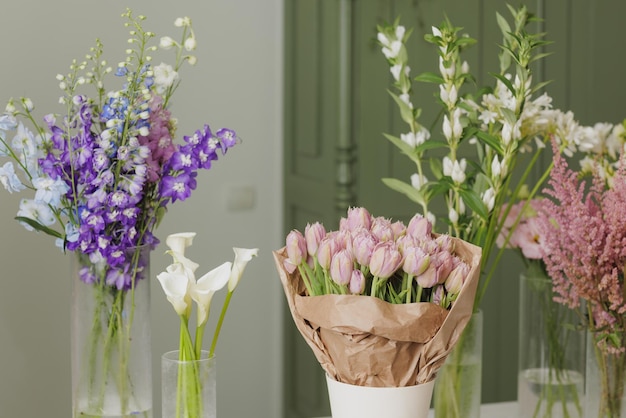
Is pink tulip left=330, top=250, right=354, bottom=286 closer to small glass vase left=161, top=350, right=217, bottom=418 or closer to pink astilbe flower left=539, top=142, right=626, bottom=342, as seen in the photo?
small glass vase left=161, top=350, right=217, bottom=418

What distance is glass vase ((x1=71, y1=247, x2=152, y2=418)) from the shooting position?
4.31 feet

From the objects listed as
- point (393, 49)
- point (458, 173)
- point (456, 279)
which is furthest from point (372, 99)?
point (456, 279)

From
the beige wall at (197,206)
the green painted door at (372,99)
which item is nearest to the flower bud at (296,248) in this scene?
the beige wall at (197,206)

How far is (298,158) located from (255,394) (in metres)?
0.77

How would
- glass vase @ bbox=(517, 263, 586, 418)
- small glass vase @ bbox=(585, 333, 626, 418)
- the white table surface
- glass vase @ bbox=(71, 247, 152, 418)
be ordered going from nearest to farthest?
1. glass vase @ bbox=(71, 247, 152, 418)
2. small glass vase @ bbox=(585, 333, 626, 418)
3. glass vase @ bbox=(517, 263, 586, 418)
4. the white table surface

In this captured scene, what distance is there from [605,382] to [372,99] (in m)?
1.43

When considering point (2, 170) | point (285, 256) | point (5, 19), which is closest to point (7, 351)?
point (5, 19)

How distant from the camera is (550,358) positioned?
153 centimetres

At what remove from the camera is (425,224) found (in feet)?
3.88

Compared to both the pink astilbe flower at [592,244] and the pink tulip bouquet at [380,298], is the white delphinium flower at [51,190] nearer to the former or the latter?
the pink tulip bouquet at [380,298]

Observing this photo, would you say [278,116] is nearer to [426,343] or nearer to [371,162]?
[371,162]

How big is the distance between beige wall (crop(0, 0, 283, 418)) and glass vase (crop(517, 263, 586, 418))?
1243mm

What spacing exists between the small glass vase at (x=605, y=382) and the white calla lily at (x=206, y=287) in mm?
604

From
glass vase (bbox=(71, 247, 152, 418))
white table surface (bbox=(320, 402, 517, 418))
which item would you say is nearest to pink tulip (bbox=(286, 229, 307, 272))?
glass vase (bbox=(71, 247, 152, 418))
